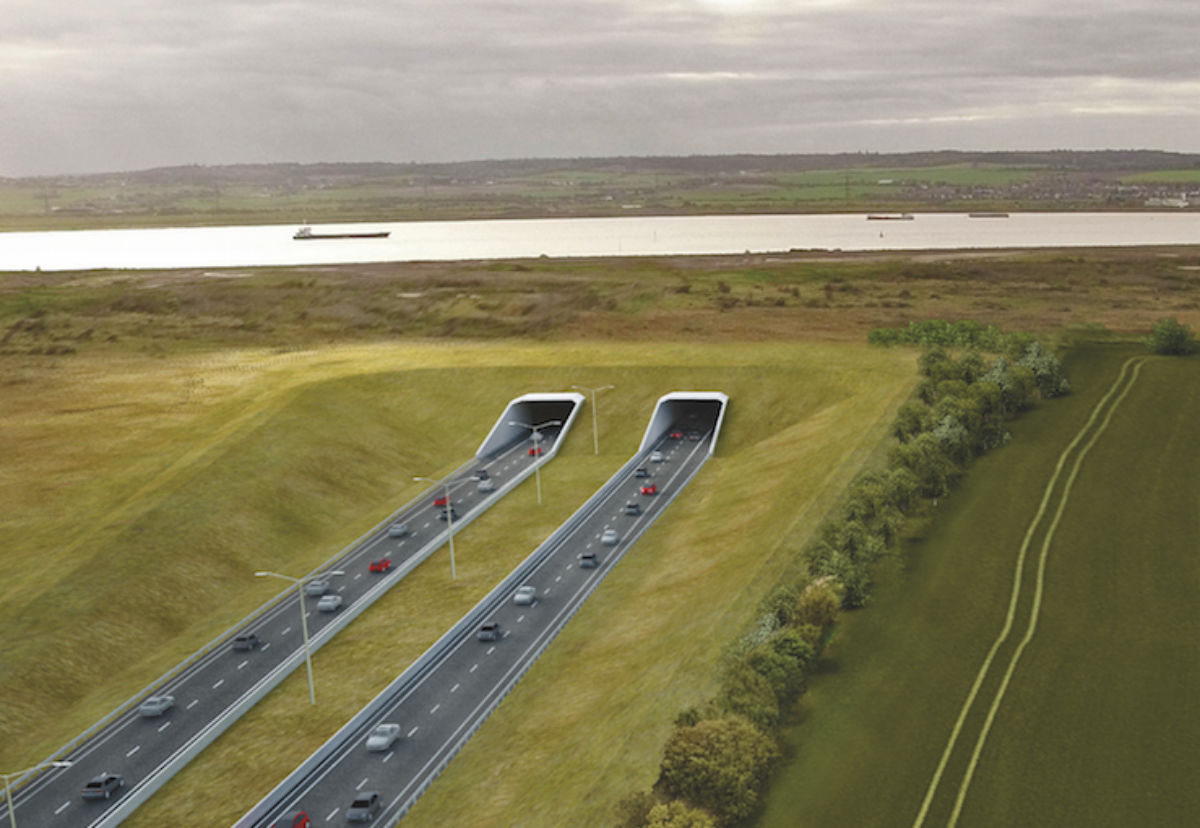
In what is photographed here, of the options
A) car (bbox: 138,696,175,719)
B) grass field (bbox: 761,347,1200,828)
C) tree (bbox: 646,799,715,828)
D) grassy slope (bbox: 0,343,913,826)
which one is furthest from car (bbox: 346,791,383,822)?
grass field (bbox: 761,347,1200,828)

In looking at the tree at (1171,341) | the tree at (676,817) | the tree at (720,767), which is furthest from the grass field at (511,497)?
the tree at (676,817)

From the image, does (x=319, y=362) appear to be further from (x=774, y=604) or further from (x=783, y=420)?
(x=774, y=604)

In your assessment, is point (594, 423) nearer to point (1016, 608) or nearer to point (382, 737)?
point (382, 737)

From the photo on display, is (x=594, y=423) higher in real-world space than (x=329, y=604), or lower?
higher

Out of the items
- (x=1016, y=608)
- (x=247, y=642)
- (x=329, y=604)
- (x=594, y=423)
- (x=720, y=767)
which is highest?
(x=594, y=423)

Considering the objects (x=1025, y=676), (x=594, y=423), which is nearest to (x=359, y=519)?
(x=594, y=423)
